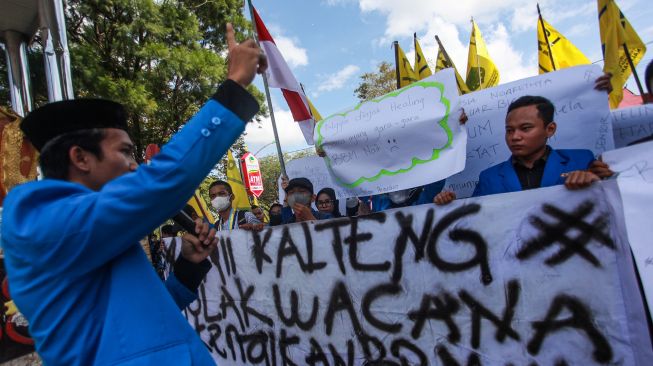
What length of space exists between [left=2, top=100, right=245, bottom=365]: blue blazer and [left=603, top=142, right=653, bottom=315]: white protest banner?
1.59m

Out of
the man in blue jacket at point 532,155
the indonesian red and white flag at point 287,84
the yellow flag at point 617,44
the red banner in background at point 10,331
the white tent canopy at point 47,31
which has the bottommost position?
the red banner in background at point 10,331

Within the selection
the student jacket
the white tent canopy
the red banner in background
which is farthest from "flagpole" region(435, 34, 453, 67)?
the red banner in background

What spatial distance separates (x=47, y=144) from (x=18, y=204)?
0.64ft

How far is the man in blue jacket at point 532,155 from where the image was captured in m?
2.22

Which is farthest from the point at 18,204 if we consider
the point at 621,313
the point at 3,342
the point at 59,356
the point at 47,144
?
the point at 3,342

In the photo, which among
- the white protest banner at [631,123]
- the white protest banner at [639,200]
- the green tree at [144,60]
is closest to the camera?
the white protest banner at [639,200]

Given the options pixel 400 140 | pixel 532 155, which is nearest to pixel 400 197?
pixel 400 140

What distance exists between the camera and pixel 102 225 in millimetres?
897

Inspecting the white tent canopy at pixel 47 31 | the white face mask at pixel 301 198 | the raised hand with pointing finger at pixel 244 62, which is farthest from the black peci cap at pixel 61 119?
the white tent canopy at pixel 47 31

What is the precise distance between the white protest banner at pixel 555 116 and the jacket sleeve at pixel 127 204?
8.43 feet

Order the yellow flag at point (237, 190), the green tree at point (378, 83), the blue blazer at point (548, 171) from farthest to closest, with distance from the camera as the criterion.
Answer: the green tree at point (378, 83) < the yellow flag at point (237, 190) < the blue blazer at point (548, 171)

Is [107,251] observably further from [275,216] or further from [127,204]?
[275,216]

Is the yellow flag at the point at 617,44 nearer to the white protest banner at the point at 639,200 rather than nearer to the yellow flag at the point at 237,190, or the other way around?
the white protest banner at the point at 639,200

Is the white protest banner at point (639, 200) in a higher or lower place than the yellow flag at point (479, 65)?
lower
